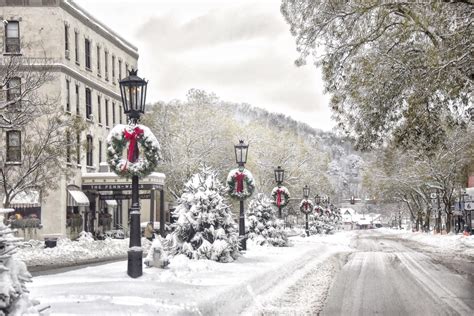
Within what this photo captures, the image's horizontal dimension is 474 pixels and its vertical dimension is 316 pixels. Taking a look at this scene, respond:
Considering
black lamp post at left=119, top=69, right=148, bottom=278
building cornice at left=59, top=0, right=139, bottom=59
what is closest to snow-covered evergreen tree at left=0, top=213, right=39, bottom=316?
black lamp post at left=119, top=69, right=148, bottom=278

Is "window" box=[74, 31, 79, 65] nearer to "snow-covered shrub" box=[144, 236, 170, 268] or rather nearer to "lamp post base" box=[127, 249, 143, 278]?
"snow-covered shrub" box=[144, 236, 170, 268]

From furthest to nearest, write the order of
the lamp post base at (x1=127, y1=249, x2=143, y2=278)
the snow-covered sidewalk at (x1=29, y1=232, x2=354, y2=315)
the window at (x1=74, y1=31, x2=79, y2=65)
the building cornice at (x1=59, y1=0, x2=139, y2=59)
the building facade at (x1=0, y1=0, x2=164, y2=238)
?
the window at (x1=74, y1=31, x2=79, y2=65) → the building cornice at (x1=59, y1=0, x2=139, y2=59) → the building facade at (x1=0, y1=0, x2=164, y2=238) → the lamp post base at (x1=127, y1=249, x2=143, y2=278) → the snow-covered sidewalk at (x1=29, y1=232, x2=354, y2=315)

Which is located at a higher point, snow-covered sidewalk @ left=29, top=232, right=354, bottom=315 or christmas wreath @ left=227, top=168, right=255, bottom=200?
christmas wreath @ left=227, top=168, right=255, bottom=200

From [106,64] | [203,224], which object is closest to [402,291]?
[203,224]

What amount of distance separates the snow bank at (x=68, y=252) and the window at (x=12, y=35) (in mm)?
11594

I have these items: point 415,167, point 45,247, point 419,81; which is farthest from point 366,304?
point 415,167

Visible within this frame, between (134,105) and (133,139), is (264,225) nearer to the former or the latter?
(133,139)

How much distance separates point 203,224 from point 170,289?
279 inches

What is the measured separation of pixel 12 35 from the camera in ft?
134

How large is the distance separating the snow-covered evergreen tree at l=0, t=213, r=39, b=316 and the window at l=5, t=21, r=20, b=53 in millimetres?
33866

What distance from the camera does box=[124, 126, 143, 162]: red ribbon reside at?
1507cm

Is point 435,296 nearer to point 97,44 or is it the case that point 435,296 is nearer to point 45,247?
point 45,247

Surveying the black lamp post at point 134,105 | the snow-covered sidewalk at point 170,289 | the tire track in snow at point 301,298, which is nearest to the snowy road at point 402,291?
the tire track in snow at point 301,298

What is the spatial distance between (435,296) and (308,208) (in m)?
39.2
